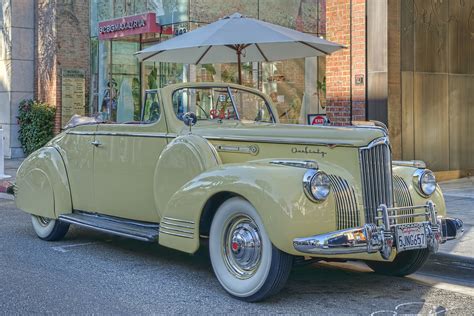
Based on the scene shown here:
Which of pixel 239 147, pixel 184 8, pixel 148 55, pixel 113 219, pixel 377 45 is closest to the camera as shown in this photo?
→ pixel 239 147

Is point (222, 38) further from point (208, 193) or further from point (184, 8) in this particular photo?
point (184, 8)

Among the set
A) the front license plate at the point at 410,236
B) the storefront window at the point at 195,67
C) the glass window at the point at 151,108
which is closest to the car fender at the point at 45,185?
the glass window at the point at 151,108

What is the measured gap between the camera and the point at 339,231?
207 inches

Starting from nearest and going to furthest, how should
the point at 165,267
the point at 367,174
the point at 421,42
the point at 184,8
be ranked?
the point at 367,174, the point at 165,267, the point at 421,42, the point at 184,8

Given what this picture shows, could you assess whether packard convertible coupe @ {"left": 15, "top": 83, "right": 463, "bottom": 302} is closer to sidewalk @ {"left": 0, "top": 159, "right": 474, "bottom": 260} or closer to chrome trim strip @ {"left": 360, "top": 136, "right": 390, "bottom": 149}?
chrome trim strip @ {"left": 360, "top": 136, "right": 390, "bottom": 149}

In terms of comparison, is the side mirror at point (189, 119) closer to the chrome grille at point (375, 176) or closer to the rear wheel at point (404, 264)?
the chrome grille at point (375, 176)

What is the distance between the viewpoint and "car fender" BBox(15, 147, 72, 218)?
8133 millimetres

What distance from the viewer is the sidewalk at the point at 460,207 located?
24.0 ft

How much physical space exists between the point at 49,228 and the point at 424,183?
4.59m

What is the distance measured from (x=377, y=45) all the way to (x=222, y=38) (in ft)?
13.0

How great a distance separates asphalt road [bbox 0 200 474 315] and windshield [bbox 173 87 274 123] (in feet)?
5.21

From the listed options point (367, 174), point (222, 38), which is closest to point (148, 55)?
point (222, 38)

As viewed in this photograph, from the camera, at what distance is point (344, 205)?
18.1 ft

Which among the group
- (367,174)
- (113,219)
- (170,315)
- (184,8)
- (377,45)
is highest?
(184,8)
